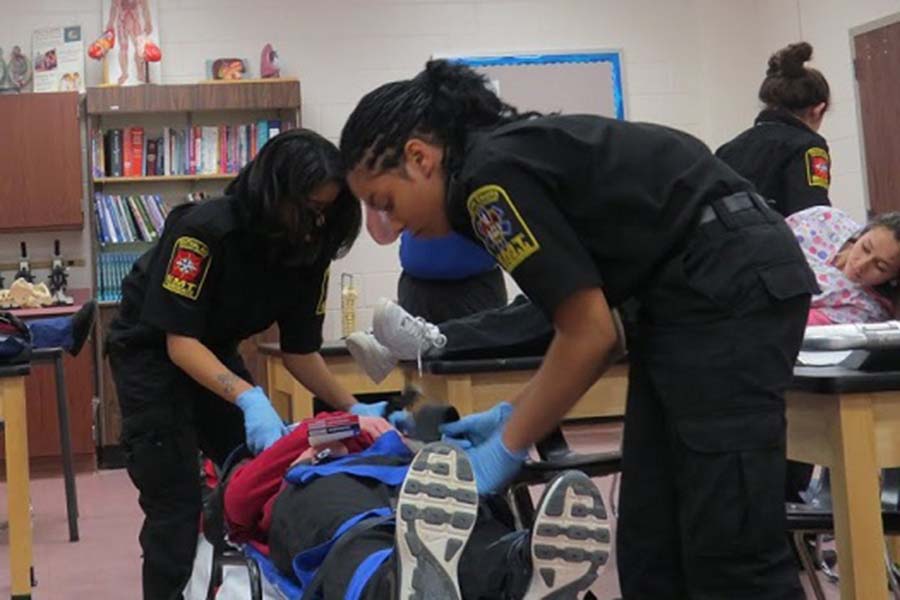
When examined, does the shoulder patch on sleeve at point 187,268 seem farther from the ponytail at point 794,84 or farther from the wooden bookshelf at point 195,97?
the wooden bookshelf at point 195,97

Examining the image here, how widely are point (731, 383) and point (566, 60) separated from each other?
5.42 meters

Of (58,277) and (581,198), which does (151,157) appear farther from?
(581,198)

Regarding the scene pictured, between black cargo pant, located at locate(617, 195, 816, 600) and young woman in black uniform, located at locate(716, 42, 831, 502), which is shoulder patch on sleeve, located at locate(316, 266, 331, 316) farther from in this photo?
young woman in black uniform, located at locate(716, 42, 831, 502)

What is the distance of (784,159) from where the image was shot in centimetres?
336

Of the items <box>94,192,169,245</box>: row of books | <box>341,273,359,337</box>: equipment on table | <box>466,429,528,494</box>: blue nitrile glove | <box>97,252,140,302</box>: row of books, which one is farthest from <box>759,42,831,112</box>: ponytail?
<box>97,252,140,302</box>: row of books

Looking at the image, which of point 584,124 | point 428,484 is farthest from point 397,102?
point 428,484

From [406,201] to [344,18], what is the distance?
515 centimetres

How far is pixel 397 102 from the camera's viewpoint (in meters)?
1.47

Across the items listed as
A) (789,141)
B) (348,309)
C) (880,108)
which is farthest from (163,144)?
(789,141)

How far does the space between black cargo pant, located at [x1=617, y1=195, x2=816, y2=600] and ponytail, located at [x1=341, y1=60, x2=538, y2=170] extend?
32 centimetres

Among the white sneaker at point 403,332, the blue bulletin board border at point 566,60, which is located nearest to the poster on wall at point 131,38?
the blue bulletin board border at point 566,60

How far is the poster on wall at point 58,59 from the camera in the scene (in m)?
6.02

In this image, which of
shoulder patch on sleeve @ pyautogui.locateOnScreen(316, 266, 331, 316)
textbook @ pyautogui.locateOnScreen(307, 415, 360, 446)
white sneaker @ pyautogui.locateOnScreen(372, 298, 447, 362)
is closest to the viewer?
textbook @ pyautogui.locateOnScreen(307, 415, 360, 446)

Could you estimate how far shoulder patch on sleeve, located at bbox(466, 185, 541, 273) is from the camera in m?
1.32
